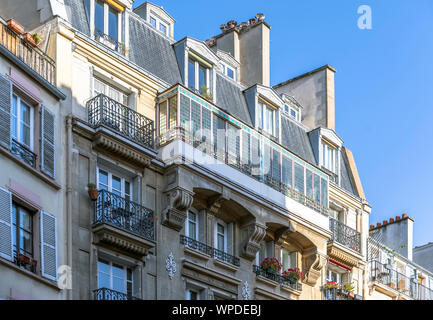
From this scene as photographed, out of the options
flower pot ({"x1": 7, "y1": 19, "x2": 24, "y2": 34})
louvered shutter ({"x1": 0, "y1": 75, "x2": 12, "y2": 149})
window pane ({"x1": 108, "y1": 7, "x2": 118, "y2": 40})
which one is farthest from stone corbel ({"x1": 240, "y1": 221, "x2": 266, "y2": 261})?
louvered shutter ({"x1": 0, "y1": 75, "x2": 12, "y2": 149})

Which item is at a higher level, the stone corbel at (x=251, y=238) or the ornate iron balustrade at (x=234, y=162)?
the ornate iron balustrade at (x=234, y=162)

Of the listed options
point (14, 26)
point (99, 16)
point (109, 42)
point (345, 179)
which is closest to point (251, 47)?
point (345, 179)

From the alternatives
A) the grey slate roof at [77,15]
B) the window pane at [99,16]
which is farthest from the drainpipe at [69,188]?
the window pane at [99,16]

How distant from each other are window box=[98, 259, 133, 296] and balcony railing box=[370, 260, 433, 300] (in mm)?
13750

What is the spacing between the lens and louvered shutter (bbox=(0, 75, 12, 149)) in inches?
1087

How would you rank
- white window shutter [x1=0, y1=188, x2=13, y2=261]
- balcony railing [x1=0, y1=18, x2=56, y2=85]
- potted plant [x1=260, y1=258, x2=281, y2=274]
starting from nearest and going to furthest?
white window shutter [x1=0, y1=188, x2=13, y2=261]
balcony railing [x1=0, y1=18, x2=56, y2=85]
potted plant [x1=260, y1=258, x2=281, y2=274]

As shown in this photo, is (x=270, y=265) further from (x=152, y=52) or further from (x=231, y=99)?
(x=152, y=52)

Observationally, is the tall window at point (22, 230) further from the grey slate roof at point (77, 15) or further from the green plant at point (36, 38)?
the grey slate roof at point (77, 15)

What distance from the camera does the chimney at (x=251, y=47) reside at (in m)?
42.1

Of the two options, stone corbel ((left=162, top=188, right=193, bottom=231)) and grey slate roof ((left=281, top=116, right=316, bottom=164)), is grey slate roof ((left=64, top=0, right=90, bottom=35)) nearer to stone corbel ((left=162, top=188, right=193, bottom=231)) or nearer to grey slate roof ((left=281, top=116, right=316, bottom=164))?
stone corbel ((left=162, top=188, right=193, bottom=231))

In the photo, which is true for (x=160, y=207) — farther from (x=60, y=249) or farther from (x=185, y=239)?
(x=60, y=249)

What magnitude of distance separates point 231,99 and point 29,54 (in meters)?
9.71

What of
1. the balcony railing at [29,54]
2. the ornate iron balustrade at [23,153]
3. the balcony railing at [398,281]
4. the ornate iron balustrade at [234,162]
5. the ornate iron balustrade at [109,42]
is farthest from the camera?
the balcony railing at [398,281]

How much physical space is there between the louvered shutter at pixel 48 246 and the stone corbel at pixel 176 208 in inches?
194
